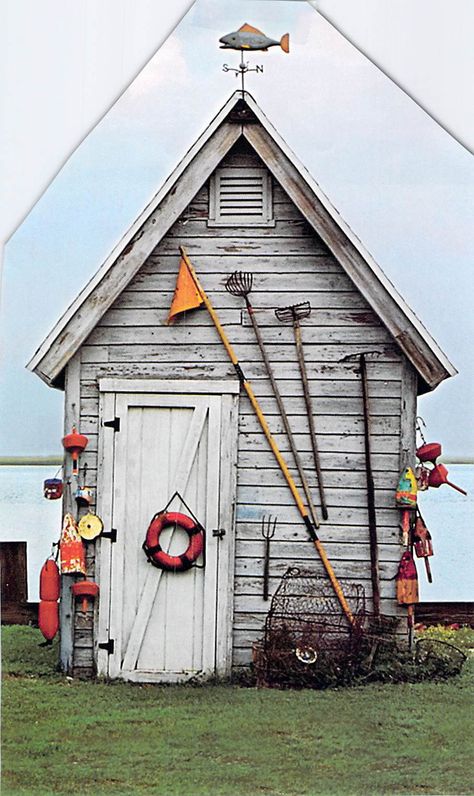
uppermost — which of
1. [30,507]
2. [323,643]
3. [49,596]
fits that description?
[30,507]

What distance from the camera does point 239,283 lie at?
220 inches

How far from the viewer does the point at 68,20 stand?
4992mm

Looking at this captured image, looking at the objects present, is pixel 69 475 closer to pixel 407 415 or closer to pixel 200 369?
pixel 200 369

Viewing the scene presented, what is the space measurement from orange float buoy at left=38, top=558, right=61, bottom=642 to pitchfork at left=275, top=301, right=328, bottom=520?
1182mm

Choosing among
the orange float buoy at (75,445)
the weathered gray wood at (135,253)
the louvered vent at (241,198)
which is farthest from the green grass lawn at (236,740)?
the louvered vent at (241,198)

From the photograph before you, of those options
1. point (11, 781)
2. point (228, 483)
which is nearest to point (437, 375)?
point (228, 483)

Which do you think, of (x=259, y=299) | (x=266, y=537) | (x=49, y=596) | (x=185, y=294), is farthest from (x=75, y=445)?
(x=259, y=299)

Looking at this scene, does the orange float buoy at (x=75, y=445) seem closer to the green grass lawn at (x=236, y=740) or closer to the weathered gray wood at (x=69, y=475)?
the weathered gray wood at (x=69, y=475)

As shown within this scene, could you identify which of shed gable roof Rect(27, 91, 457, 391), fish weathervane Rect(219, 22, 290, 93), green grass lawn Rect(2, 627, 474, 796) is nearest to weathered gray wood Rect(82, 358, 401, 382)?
shed gable roof Rect(27, 91, 457, 391)

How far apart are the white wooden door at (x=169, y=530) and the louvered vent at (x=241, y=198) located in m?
0.72

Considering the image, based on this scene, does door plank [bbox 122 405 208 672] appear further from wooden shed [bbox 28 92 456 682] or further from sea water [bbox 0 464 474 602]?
sea water [bbox 0 464 474 602]

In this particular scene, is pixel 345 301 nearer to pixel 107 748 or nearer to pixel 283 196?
pixel 283 196

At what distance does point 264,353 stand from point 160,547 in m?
0.93

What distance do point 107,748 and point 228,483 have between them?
1191 millimetres
